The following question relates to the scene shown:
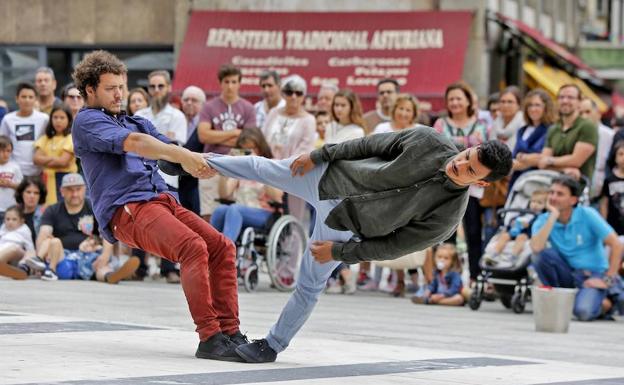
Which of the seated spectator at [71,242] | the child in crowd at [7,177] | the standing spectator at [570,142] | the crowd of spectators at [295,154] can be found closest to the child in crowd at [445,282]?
the crowd of spectators at [295,154]

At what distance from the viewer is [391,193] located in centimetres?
830

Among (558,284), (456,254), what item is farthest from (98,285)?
(558,284)

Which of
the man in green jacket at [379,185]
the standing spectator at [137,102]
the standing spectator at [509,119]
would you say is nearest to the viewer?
the man in green jacket at [379,185]

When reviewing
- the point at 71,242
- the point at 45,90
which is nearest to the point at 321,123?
the point at 45,90

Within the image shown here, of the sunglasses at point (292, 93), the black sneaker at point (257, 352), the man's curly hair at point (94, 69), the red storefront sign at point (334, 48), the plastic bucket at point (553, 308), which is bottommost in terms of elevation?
the plastic bucket at point (553, 308)

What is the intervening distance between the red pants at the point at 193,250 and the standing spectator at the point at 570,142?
A: 6391 mm

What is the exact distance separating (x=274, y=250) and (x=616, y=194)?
3272 mm

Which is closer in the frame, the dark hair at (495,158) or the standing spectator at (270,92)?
the dark hair at (495,158)

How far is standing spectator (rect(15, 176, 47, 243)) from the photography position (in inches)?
652

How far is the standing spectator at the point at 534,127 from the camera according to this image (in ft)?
50.7

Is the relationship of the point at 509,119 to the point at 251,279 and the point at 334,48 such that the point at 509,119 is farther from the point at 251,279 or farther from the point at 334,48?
the point at 334,48

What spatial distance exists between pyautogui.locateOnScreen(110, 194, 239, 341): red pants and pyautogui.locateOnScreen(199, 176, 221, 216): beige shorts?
7.06m

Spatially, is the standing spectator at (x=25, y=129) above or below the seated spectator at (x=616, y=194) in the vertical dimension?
above

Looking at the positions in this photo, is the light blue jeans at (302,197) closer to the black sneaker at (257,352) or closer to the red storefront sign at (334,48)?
the black sneaker at (257,352)
